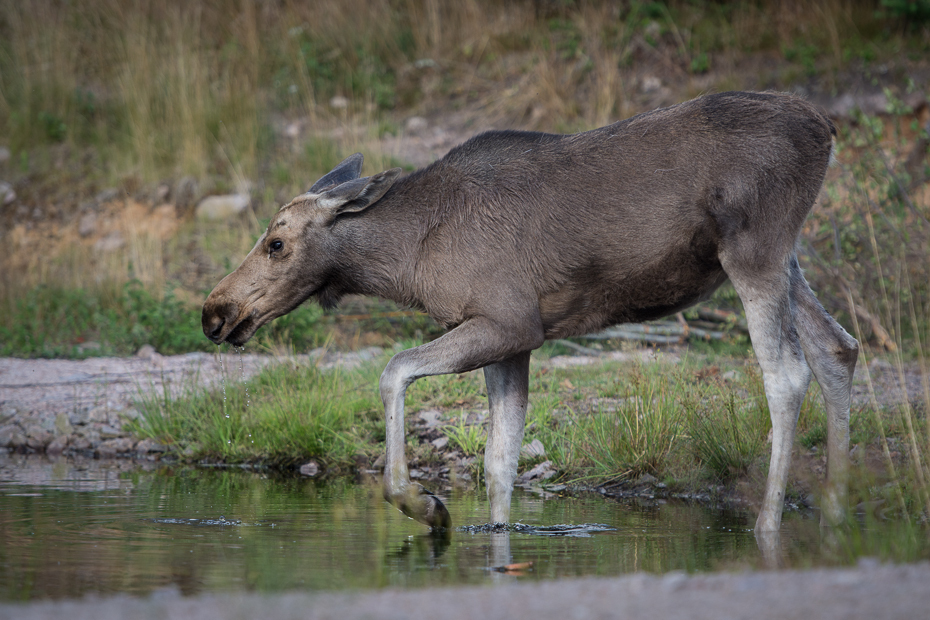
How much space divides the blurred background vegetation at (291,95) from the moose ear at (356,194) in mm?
5352

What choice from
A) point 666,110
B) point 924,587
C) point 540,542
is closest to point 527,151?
point 666,110

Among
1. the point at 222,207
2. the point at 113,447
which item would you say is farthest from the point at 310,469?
the point at 222,207

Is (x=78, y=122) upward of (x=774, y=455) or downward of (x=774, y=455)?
upward

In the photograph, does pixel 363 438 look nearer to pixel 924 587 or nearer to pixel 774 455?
pixel 774 455

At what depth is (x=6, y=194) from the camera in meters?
16.0

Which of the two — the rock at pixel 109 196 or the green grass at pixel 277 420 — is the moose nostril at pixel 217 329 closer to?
the green grass at pixel 277 420

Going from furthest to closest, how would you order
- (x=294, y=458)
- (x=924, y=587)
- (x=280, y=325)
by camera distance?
(x=280, y=325) → (x=294, y=458) → (x=924, y=587)

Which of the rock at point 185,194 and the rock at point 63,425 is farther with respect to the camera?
the rock at point 185,194

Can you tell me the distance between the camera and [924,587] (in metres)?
3.23

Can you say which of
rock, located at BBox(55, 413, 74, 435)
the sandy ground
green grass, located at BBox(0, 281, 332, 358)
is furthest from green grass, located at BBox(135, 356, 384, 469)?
the sandy ground

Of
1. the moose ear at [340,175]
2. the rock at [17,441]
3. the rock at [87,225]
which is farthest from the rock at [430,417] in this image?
the rock at [87,225]

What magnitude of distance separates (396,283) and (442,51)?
12444 mm

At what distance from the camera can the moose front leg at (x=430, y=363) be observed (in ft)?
17.0

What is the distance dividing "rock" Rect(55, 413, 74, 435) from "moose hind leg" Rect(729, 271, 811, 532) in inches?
233
